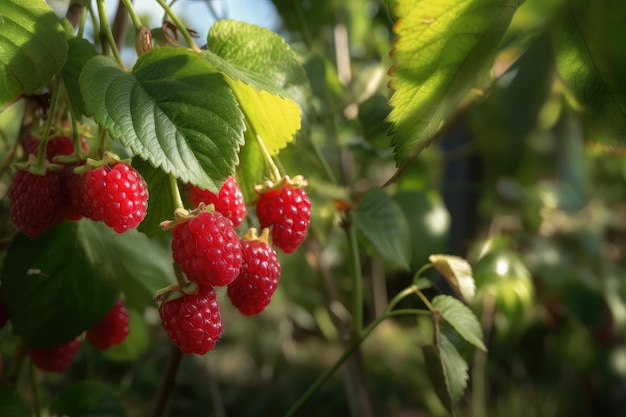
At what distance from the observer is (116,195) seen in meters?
0.34

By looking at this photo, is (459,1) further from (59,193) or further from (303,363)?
(303,363)

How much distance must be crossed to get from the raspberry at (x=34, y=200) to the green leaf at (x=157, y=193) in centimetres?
→ 5

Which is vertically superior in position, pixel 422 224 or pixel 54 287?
pixel 54 287

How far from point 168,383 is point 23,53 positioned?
0.35 metres

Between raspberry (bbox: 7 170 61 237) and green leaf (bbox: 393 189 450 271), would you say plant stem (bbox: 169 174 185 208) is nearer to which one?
raspberry (bbox: 7 170 61 237)

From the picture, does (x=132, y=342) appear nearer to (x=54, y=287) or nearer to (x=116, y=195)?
(x=54, y=287)

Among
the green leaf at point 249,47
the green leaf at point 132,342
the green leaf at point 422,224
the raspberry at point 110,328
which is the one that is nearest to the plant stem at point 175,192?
the green leaf at point 249,47

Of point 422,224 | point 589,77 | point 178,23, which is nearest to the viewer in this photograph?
point 589,77

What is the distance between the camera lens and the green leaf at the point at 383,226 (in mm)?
632

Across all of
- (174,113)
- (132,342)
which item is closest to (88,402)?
(132,342)

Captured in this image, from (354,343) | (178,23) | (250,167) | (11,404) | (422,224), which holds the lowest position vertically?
(422,224)

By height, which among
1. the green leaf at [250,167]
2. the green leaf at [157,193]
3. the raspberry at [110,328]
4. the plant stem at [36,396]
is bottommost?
the plant stem at [36,396]

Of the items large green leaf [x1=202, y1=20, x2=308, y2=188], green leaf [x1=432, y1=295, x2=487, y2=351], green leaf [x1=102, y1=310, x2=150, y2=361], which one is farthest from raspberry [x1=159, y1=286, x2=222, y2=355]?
green leaf [x1=102, y1=310, x2=150, y2=361]

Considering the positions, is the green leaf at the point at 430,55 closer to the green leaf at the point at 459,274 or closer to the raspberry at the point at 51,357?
the green leaf at the point at 459,274
